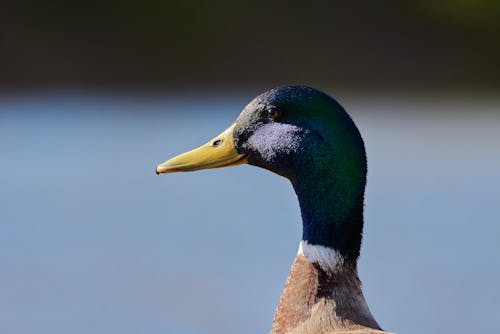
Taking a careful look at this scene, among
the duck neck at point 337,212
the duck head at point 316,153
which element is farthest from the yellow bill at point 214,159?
the duck neck at point 337,212

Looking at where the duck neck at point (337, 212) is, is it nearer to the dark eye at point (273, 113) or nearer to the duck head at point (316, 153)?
the duck head at point (316, 153)

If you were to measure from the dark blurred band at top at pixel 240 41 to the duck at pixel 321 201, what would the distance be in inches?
268


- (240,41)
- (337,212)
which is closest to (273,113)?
(337,212)

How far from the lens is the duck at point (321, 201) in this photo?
8.55ft

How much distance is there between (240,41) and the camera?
9.96 meters

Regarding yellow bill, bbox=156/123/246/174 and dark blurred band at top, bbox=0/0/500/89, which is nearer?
yellow bill, bbox=156/123/246/174

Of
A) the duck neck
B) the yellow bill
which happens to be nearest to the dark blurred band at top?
the yellow bill

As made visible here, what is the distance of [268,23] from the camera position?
992 centimetres

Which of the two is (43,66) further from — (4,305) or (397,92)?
(4,305)

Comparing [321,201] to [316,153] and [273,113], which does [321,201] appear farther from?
[273,113]

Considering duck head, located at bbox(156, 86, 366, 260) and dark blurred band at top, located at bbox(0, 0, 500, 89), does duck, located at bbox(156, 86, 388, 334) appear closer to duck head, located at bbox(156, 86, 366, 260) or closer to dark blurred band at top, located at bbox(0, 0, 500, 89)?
duck head, located at bbox(156, 86, 366, 260)

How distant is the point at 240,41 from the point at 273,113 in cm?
732

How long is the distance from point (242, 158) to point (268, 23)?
7236 mm

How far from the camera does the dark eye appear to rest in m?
2.69
